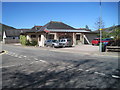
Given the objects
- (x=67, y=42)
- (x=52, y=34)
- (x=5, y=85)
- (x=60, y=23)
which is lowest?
(x=5, y=85)

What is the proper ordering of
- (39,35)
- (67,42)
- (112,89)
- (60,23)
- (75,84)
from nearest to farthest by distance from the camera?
(112,89), (75,84), (67,42), (39,35), (60,23)

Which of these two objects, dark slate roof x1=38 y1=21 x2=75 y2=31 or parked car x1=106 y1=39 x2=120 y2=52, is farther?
dark slate roof x1=38 y1=21 x2=75 y2=31

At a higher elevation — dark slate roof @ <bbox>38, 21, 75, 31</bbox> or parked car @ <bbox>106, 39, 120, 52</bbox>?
dark slate roof @ <bbox>38, 21, 75, 31</bbox>

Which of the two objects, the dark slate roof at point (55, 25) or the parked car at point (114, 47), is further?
the dark slate roof at point (55, 25)

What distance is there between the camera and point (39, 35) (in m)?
33.2

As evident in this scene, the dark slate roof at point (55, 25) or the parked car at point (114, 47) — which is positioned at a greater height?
the dark slate roof at point (55, 25)

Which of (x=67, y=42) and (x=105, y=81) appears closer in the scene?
(x=105, y=81)

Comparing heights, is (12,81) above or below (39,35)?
below

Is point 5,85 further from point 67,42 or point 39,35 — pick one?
point 39,35

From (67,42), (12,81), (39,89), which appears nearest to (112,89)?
(39,89)

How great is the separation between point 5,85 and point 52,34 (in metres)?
26.6

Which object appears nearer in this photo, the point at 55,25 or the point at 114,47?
the point at 114,47

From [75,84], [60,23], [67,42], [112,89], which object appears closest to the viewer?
[112,89]

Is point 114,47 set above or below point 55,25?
below
